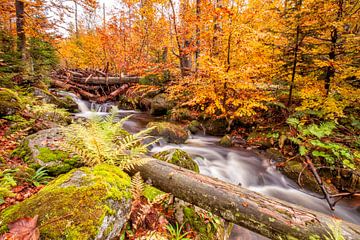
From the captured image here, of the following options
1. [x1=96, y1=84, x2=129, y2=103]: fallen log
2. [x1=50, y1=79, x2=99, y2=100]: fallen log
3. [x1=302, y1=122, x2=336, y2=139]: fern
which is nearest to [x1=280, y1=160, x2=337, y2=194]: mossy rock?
[x1=302, y1=122, x2=336, y2=139]: fern

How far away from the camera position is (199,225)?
250 centimetres

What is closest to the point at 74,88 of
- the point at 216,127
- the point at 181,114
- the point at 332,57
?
the point at 181,114

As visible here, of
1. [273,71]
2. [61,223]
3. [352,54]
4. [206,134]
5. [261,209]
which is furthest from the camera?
[206,134]

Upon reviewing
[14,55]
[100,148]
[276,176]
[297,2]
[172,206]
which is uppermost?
[297,2]

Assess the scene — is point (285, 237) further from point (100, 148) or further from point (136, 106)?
point (136, 106)

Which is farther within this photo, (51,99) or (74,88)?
(74,88)

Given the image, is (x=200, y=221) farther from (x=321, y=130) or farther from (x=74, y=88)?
(x=74, y=88)

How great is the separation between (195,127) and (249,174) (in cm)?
368

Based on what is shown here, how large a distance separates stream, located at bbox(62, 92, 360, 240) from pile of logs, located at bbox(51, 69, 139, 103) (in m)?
7.24

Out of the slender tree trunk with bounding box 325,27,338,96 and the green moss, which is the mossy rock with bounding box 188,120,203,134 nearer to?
the slender tree trunk with bounding box 325,27,338,96

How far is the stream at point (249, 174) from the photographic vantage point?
4504mm

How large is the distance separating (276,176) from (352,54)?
4952 mm

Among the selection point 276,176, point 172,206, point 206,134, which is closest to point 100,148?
point 172,206

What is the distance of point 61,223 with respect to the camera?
1.42 m
